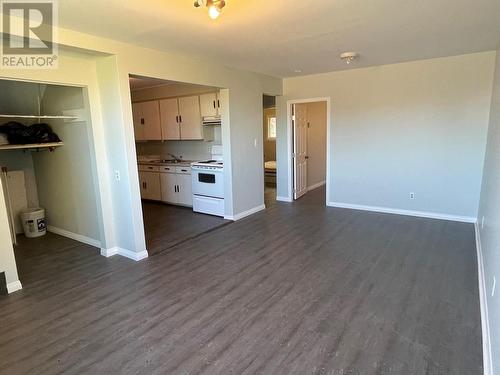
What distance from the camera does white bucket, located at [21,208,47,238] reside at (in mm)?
4531

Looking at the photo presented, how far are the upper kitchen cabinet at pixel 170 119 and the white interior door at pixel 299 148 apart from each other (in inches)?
92.8

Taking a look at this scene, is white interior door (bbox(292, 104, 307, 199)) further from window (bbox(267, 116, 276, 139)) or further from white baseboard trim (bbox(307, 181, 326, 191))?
window (bbox(267, 116, 276, 139))

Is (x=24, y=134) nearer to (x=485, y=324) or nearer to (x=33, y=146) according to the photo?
(x=33, y=146)

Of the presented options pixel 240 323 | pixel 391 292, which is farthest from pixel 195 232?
pixel 391 292

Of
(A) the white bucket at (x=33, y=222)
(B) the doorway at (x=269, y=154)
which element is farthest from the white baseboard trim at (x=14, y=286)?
(B) the doorway at (x=269, y=154)

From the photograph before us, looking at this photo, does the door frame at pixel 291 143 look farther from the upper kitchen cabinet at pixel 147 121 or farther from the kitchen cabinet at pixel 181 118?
the upper kitchen cabinet at pixel 147 121

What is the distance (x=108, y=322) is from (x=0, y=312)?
104 centimetres

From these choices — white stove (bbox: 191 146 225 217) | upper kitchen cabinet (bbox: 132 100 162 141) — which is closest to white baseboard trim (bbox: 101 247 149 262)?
white stove (bbox: 191 146 225 217)

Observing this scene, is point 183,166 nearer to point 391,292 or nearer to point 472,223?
point 391,292

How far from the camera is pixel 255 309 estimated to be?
8.61ft

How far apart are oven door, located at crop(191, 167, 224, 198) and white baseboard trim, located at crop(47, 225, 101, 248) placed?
77.6 inches

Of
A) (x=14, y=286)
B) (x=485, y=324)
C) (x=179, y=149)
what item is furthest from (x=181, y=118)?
(x=485, y=324)

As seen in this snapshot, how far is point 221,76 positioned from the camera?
15.2ft

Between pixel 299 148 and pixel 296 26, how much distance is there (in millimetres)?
3688
